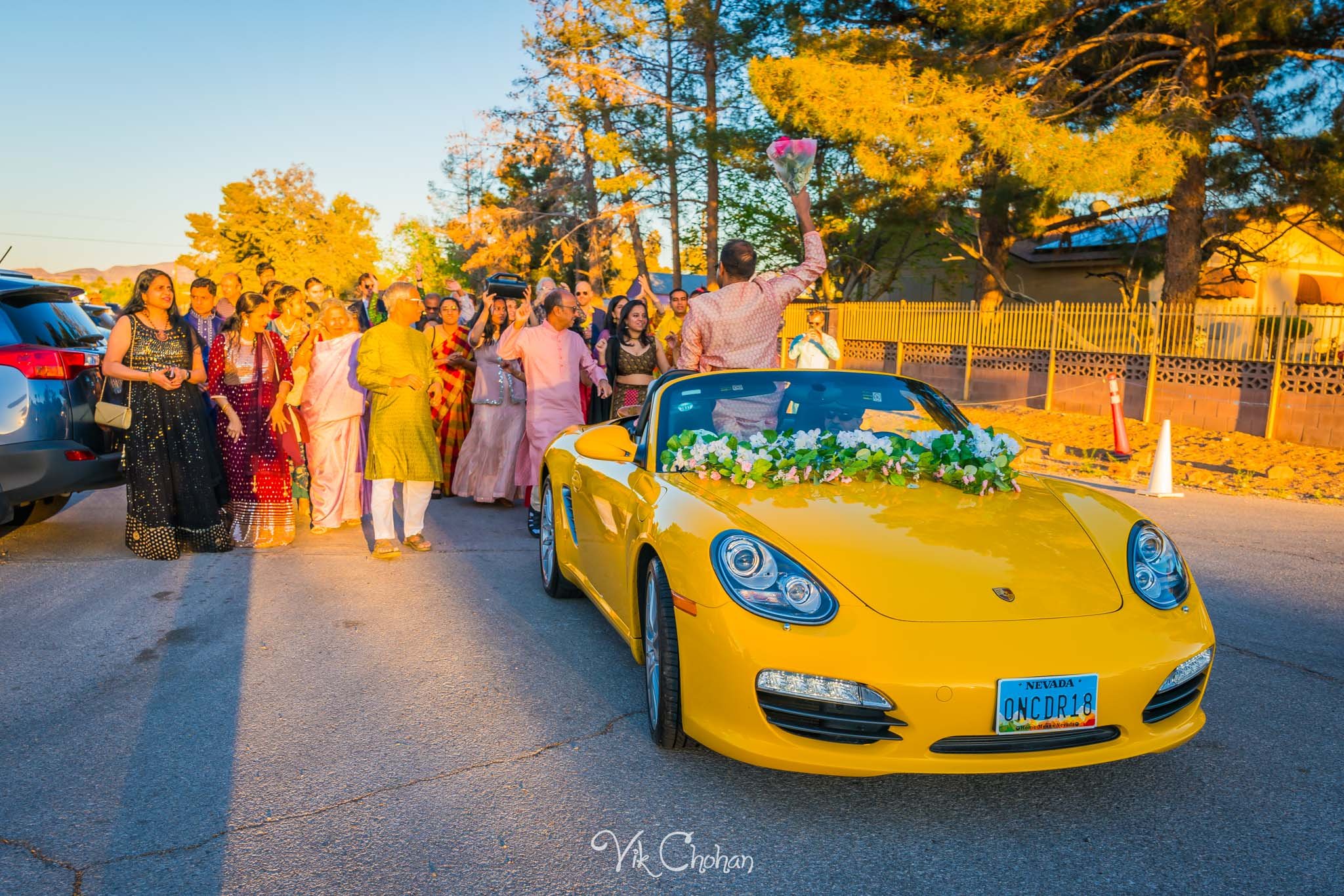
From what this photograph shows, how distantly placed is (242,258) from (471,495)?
68.6 metres

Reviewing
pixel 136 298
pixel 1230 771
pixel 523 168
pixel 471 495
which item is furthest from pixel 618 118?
pixel 1230 771

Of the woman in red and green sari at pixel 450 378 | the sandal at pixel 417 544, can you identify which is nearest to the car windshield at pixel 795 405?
the sandal at pixel 417 544

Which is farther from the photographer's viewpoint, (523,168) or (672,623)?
(523,168)

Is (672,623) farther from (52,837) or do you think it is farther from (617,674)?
(52,837)

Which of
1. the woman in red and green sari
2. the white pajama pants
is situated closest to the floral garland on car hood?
the white pajama pants

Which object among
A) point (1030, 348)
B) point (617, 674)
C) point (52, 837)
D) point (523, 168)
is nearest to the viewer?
point (52, 837)

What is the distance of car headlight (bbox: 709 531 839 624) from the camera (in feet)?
10.2

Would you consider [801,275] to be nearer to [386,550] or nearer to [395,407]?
[395,407]

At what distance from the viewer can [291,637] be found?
5.20m

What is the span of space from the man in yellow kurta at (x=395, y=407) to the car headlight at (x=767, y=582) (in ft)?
13.7

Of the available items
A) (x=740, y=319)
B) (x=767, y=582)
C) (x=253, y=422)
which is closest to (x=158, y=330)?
(x=253, y=422)

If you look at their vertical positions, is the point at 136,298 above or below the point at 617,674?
above

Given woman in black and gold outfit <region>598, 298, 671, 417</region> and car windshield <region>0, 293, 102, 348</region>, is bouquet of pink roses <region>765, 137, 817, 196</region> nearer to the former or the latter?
woman in black and gold outfit <region>598, 298, 671, 417</region>

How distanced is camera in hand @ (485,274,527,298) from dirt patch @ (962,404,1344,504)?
196 inches
